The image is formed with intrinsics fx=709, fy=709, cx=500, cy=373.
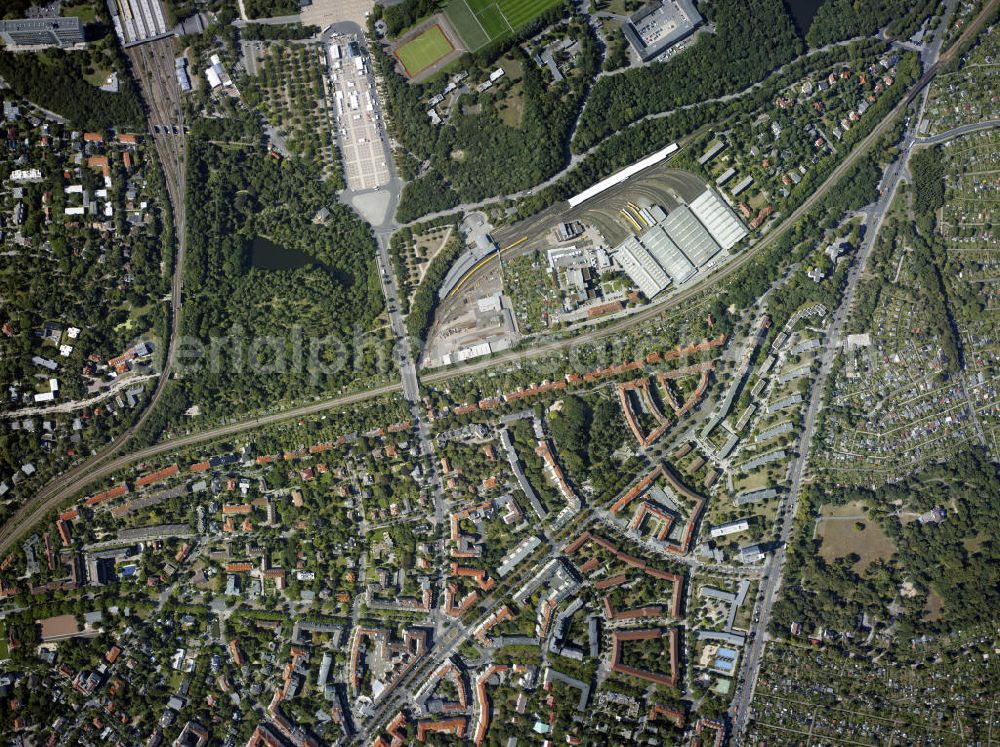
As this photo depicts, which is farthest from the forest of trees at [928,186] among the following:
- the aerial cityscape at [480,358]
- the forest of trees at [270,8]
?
the forest of trees at [270,8]

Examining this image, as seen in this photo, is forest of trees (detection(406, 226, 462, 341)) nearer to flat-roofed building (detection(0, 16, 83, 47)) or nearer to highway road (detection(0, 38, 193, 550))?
highway road (detection(0, 38, 193, 550))

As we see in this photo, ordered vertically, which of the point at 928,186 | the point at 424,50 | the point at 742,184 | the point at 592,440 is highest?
the point at 424,50

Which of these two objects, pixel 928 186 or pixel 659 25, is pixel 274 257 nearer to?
pixel 659 25

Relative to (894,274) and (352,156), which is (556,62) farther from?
A: (894,274)

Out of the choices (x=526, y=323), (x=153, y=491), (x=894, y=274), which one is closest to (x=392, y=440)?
(x=526, y=323)

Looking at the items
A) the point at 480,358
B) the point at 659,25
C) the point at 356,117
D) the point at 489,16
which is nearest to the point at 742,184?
the point at 659,25

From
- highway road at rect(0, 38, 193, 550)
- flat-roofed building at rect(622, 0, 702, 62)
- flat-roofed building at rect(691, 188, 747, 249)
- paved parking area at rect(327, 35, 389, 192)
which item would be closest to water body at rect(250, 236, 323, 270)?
highway road at rect(0, 38, 193, 550)
